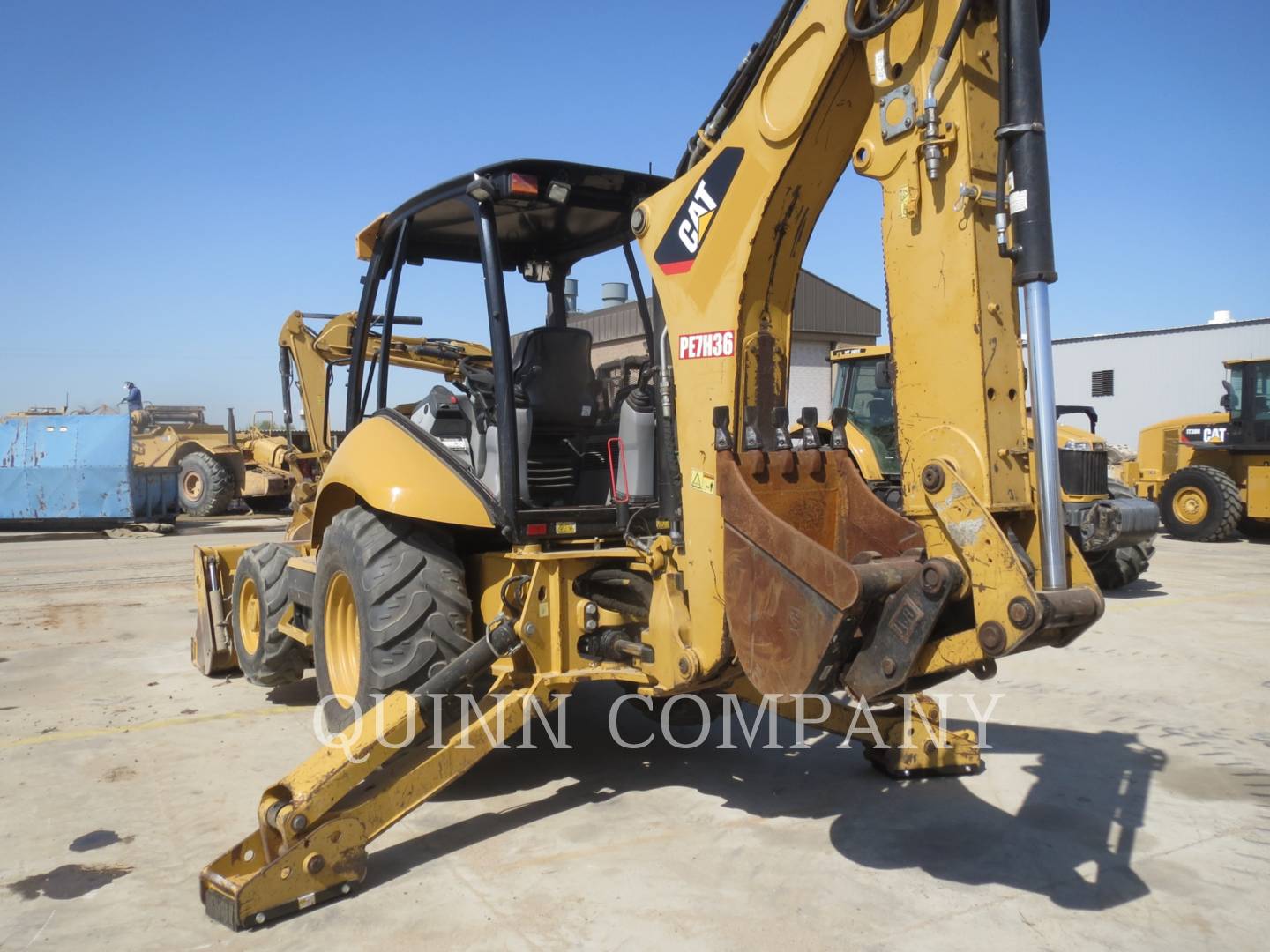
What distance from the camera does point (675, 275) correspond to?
3.87 metres

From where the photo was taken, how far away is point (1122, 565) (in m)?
10.3

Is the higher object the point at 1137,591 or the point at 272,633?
the point at 272,633

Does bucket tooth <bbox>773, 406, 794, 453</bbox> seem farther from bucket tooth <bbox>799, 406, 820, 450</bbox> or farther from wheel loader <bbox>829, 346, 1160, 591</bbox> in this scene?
wheel loader <bbox>829, 346, 1160, 591</bbox>

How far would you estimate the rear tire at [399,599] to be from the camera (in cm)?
439

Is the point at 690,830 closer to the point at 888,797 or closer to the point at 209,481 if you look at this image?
the point at 888,797

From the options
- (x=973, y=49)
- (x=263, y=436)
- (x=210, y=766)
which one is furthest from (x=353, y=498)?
(x=263, y=436)

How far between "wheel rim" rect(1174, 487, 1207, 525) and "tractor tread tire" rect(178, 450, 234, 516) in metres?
17.8

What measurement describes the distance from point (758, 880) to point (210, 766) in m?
2.84

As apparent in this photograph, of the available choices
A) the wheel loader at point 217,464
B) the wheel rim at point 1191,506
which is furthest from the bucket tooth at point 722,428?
the wheel loader at point 217,464

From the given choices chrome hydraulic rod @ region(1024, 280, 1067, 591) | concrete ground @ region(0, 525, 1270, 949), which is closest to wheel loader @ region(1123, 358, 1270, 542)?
concrete ground @ region(0, 525, 1270, 949)

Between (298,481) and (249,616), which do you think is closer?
(249,616)

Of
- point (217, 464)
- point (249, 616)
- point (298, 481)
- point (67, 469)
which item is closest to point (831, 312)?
point (217, 464)

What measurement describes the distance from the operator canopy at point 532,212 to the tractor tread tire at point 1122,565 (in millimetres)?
7090

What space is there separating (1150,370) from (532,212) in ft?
110
